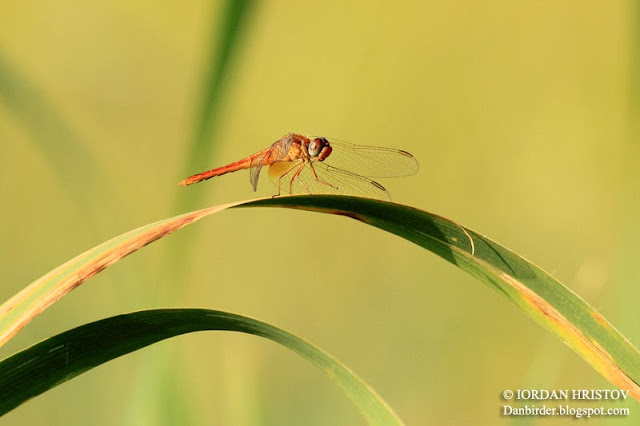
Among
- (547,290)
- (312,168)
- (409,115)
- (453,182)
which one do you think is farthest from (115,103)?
(547,290)

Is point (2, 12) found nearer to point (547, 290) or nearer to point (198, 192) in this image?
point (198, 192)

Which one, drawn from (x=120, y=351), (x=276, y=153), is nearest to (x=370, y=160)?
(x=276, y=153)

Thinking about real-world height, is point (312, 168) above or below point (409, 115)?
below

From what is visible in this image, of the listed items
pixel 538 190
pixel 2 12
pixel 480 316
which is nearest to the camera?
pixel 480 316

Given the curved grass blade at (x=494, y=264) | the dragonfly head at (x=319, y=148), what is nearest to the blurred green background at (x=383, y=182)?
the dragonfly head at (x=319, y=148)

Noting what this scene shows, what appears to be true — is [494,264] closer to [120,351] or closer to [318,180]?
[120,351]

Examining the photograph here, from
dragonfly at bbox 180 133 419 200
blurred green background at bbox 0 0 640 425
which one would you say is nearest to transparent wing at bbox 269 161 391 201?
dragonfly at bbox 180 133 419 200
